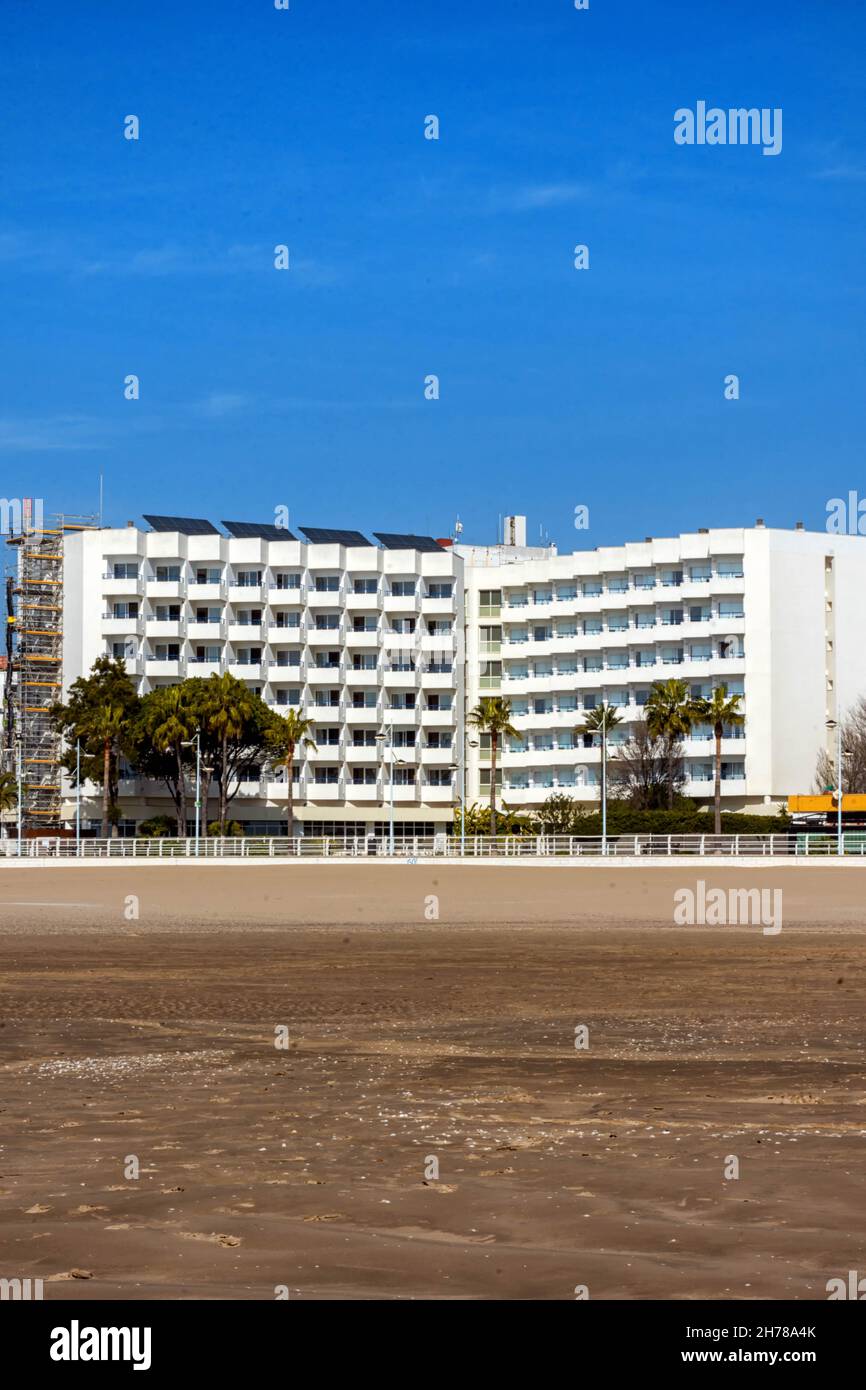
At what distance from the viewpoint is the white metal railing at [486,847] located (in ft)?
254

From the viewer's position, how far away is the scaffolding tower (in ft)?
439

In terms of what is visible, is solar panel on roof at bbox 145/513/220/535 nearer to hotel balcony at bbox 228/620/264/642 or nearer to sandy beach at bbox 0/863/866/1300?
hotel balcony at bbox 228/620/264/642

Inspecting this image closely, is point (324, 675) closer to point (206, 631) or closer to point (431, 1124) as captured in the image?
point (206, 631)

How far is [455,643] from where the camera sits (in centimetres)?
13862

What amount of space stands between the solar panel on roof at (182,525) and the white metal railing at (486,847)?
38.6 m

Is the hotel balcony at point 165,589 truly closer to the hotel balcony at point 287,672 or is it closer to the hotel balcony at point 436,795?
the hotel balcony at point 287,672

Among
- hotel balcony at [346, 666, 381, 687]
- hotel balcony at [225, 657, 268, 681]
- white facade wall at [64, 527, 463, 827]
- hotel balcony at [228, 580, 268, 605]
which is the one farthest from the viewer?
hotel balcony at [346, 666, 381, 687]

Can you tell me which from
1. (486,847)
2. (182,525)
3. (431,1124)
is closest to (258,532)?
(182,525)

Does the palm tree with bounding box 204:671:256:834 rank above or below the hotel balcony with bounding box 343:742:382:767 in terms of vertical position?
above

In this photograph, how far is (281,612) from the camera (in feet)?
442

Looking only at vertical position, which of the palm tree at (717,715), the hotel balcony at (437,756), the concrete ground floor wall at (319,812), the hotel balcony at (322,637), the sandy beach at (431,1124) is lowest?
the sandy beach at (431,1124)

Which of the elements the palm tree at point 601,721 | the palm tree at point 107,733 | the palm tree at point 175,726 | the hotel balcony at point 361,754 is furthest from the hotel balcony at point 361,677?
the palm tree at point 107,733

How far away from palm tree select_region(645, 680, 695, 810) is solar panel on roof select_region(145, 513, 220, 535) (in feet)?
120

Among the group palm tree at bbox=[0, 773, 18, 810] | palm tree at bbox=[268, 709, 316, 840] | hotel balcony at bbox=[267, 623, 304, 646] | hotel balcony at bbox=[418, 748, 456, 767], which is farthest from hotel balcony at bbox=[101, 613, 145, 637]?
hotel balcony at bbox=[418, 748, 456, 767]
